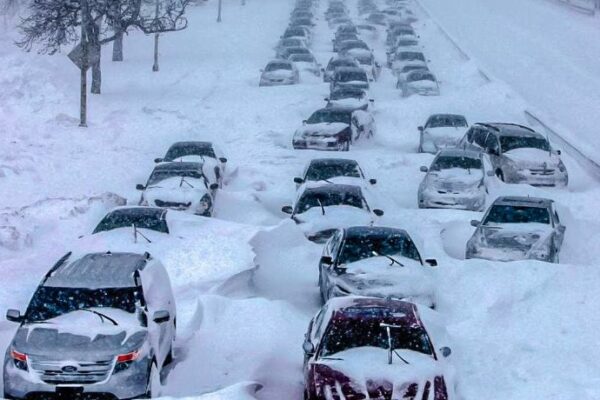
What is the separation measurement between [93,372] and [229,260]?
570 cm

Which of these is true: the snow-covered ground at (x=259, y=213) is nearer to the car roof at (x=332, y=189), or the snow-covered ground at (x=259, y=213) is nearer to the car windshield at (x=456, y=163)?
the car windshield at (x=456, y=163)

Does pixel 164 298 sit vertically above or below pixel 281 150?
above

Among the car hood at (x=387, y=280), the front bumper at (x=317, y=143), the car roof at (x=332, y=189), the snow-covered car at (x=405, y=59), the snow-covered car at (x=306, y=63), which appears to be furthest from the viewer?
the snow-covered car at (x=405, y=59)

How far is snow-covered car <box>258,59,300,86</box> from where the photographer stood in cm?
3591

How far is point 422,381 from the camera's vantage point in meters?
8.94

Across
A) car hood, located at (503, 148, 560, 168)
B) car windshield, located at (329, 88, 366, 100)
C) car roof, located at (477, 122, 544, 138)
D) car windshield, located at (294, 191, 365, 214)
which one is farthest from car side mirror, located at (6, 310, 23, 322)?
car windshield, located at (329, 88, 366, 100)

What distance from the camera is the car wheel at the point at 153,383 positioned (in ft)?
31.1

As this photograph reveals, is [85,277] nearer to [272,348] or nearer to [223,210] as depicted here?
[272,348]

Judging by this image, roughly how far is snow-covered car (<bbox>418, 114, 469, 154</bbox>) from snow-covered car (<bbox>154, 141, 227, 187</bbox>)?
652 cm

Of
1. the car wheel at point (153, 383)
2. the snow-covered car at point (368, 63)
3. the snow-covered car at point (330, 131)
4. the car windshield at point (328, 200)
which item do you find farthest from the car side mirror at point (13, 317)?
the snow-covered car at point (368, 63)

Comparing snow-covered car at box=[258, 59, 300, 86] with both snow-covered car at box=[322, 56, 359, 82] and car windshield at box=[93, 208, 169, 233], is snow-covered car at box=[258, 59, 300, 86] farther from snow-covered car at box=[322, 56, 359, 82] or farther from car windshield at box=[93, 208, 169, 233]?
car windshield at box=[93, 208, 169, 233]

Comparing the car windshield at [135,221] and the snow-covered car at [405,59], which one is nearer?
the car windshield at [135,221]

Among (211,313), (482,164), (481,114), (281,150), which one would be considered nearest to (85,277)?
(211,313)

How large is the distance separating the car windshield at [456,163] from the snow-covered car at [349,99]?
7876 millimetres
